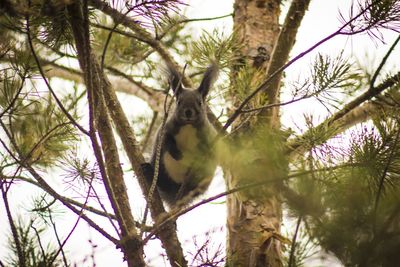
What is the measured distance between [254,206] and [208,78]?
2.48 feet

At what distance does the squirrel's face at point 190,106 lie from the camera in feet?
10.1

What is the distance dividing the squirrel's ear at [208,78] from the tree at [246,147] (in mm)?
62

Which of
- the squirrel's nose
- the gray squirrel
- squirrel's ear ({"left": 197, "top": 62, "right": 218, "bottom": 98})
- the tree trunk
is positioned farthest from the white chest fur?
the tree trunk

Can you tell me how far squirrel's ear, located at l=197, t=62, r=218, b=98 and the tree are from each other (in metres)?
0.06

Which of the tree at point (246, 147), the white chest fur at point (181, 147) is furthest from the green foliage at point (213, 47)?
the white chest fur at point (181, 147)

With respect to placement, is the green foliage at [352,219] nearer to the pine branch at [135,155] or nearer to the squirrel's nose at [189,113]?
the pine branch at [135,155]

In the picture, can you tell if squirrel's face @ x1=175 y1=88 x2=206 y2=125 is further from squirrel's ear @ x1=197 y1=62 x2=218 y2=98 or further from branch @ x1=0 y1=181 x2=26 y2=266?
branch @ x1=0 y1=181 x2=26 y2=266

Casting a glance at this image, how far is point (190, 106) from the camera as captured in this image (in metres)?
3.09

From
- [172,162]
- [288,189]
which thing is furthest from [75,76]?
[288,189]

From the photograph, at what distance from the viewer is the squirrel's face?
10.1 feet

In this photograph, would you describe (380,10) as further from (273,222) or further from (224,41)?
(273,222)

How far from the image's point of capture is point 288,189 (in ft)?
4.22

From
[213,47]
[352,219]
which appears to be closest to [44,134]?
[213,47]

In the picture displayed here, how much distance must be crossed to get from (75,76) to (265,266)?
215cm
